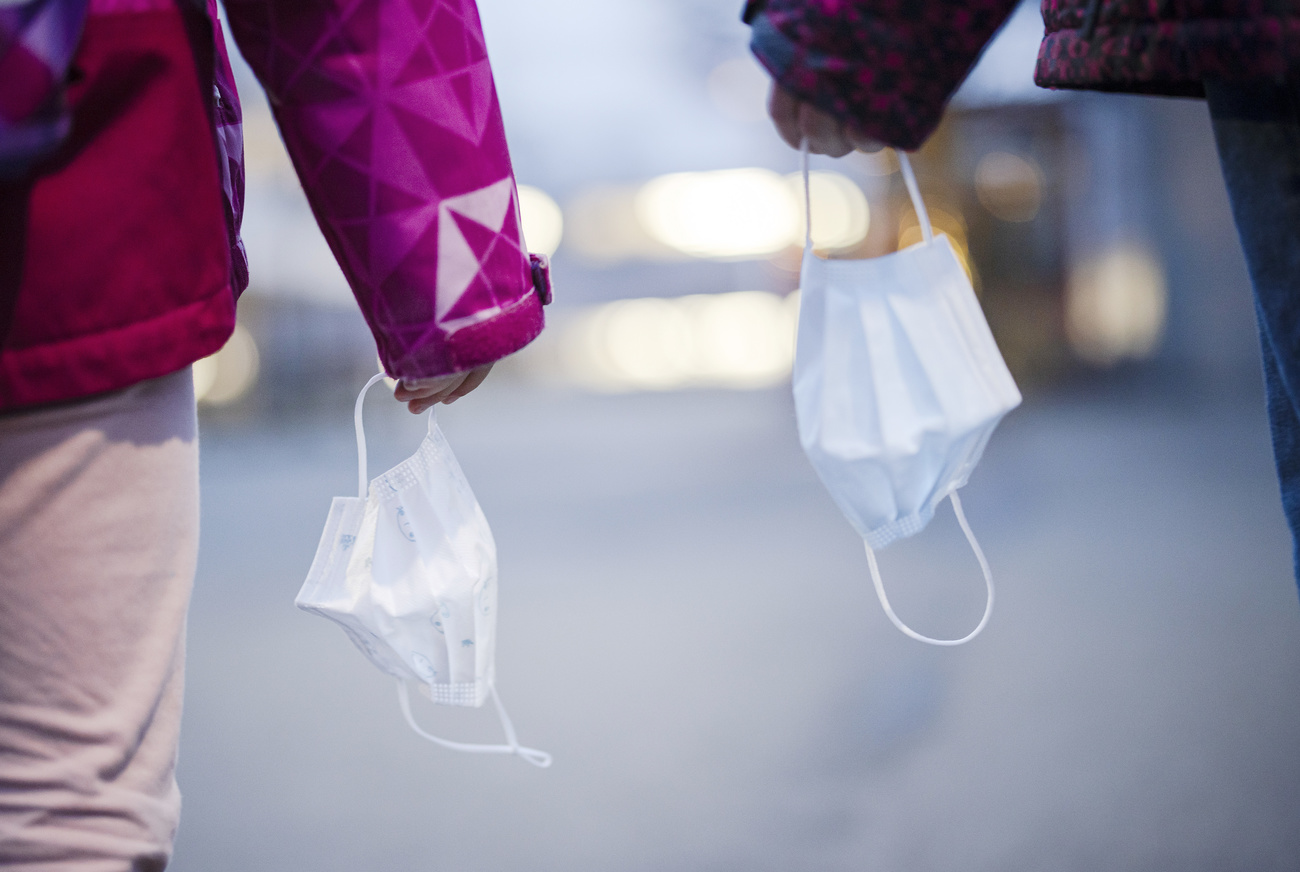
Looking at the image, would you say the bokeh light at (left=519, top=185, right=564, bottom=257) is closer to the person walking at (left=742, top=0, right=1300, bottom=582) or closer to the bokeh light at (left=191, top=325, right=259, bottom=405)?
the bokeh light at (left=191, top=325, right=259, bottom=405)

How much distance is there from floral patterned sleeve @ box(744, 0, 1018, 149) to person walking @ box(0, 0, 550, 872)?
26 cm

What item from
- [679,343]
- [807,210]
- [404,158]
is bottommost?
[679,343]

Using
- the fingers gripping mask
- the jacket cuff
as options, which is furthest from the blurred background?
the jacket cuff

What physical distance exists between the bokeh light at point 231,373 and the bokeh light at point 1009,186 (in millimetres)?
4524

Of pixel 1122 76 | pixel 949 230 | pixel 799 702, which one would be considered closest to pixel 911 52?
pixel 1122 76

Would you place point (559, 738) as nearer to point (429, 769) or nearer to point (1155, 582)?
point (429, 769)

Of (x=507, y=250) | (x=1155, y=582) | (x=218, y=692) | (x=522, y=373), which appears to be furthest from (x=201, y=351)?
(x=522, y=373)

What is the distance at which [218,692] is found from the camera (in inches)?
76.1

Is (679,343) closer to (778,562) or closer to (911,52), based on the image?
(778,562)

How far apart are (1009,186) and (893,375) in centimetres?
524

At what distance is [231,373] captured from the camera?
5.92 meters

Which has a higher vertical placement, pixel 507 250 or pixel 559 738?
pixel 507 250

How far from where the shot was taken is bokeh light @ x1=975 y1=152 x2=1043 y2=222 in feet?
18.1

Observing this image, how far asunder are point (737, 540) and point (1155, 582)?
1.12 metres
